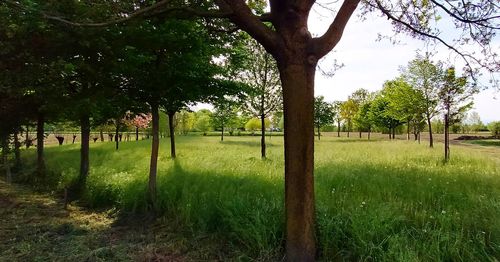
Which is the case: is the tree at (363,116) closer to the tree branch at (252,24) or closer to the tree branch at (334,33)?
the tree branch at (334,33)

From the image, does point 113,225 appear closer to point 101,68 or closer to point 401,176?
point 101,68

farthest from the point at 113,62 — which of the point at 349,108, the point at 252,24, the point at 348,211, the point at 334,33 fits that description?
the point at 349,108

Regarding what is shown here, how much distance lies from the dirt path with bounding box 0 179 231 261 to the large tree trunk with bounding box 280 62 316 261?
1345 millimetres

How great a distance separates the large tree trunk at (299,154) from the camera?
4.66 m

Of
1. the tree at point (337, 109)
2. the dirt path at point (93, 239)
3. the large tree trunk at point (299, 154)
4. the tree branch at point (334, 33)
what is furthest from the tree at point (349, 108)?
the large tree trunk at point (299, 154)

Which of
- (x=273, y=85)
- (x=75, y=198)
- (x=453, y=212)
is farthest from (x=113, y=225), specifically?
(x=273, y=85)

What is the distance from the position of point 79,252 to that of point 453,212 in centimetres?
601

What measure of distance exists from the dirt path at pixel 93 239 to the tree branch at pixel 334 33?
11.0 ft

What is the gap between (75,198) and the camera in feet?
35.4

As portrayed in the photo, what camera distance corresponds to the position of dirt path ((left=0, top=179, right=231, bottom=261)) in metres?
5.64

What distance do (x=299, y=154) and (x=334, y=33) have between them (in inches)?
66.2

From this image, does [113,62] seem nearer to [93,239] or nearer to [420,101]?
[93,239]

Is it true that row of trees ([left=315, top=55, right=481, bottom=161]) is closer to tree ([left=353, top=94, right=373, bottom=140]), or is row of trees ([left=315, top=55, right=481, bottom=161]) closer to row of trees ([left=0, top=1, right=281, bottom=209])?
tree ([left=353, top=94, right=373, bottom=140])

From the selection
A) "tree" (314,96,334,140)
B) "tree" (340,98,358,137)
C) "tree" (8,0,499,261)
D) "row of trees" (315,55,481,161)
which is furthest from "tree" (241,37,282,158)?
"tree" (340,98,358,137)
